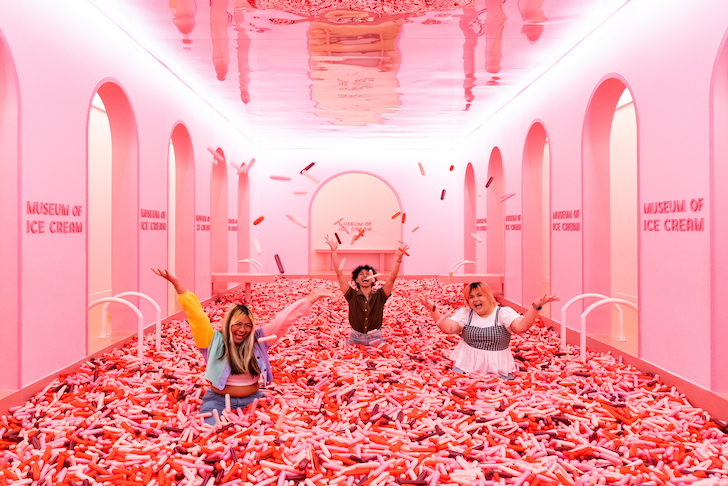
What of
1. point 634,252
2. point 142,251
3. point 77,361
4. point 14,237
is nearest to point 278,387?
point 77,361

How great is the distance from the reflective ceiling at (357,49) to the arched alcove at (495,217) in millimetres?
1230

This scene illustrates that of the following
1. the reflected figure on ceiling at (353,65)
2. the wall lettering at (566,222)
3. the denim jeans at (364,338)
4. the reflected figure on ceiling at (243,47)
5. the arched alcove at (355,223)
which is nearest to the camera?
the reflected figure on ceiling at (243,47)

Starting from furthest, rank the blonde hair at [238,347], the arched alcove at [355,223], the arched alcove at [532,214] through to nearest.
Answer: the arched alcove at [355,223], the arched alcove at [532,214], the blonde hair at [238,347]

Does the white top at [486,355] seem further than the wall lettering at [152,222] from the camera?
No

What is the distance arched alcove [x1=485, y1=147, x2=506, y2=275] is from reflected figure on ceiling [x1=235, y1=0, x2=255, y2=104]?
5.44 m

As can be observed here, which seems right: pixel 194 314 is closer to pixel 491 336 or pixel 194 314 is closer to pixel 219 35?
pixel 491 336

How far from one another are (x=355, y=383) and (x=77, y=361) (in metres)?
2.91

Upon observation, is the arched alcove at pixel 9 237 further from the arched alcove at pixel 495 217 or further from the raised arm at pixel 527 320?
the arched alcove at pixel 495 217

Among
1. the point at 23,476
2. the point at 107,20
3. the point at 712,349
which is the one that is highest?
the point at 107,20

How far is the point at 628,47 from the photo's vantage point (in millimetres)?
6250

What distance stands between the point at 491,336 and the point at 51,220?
446 centimetres

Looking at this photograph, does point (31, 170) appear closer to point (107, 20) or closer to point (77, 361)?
point (77, 361)

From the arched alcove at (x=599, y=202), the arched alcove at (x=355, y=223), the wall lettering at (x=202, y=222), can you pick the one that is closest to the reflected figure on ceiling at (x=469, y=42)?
the arched alcove at (x=599, y=202)

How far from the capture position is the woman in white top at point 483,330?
585 centimetres
